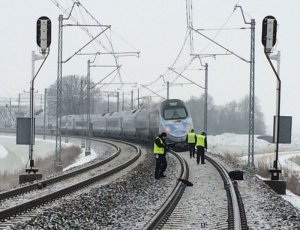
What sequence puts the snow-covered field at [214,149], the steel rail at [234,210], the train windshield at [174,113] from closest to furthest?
the steel rail at [234,210] → the train windshield at [174,113] → the snow-covered field at [214,149]

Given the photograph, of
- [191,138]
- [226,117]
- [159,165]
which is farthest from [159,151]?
[226,117]

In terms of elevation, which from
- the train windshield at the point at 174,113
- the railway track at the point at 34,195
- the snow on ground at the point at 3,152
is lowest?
the snow on ground at the point at 3,152

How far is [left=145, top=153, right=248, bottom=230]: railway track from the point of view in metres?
9.98

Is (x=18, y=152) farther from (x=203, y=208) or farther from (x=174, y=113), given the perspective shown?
(x=203, y=208)

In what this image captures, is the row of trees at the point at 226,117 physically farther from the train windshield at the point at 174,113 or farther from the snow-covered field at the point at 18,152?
the train windshield at the point at 174,113

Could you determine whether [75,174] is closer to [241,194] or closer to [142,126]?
[241,194]

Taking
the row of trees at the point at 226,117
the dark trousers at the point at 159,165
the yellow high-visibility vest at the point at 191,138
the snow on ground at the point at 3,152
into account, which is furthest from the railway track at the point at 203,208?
the row of trees at the point at 226,117

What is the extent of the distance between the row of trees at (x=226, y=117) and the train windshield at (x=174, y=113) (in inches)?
3105

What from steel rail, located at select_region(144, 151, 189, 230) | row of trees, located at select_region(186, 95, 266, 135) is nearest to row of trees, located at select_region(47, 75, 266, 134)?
row of trees, located at select_region(186, 95, 266, 135)

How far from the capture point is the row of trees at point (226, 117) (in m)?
115

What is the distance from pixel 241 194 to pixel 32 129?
27.9 feet

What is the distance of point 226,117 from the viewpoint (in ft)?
420

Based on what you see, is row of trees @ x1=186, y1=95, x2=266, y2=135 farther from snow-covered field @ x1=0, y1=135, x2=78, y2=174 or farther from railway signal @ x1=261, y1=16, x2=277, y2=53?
railway signal @ x1=261, y1=16, x2=277, y2=53

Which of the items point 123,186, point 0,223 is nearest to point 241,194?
point 123,186
